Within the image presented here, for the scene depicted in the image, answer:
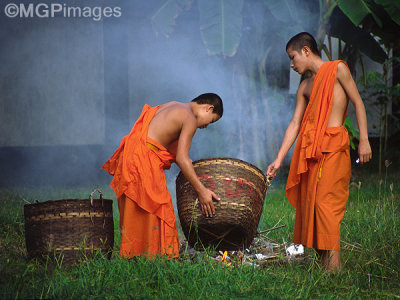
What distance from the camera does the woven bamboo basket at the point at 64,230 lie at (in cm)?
329

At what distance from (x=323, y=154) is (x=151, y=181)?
1227 millimetres

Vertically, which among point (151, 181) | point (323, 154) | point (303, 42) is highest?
point (303, 42)

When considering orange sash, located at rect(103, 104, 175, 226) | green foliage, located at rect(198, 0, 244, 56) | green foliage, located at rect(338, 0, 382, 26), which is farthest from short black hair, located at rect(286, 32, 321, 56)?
green foliage, located at rect(338, 0, 382, 26)

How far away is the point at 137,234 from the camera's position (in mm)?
3480

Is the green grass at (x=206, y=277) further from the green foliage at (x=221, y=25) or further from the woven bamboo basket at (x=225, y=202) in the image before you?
→ the green foliage at (x=221, y=25)

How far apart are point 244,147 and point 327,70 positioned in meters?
4.66

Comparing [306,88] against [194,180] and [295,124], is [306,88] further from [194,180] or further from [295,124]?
[194,180]

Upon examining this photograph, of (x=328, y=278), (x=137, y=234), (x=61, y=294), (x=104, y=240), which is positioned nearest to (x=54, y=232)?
(x=104, y=240)

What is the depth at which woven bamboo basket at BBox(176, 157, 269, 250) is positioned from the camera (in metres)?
3.28

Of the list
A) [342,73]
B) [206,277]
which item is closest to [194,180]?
[206,277]

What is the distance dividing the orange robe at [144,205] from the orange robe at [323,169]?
Answer: 98 centimetres

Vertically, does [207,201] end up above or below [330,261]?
above

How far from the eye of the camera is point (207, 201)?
323 centimetres

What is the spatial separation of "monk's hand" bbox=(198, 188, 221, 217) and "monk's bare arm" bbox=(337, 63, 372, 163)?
106cm
